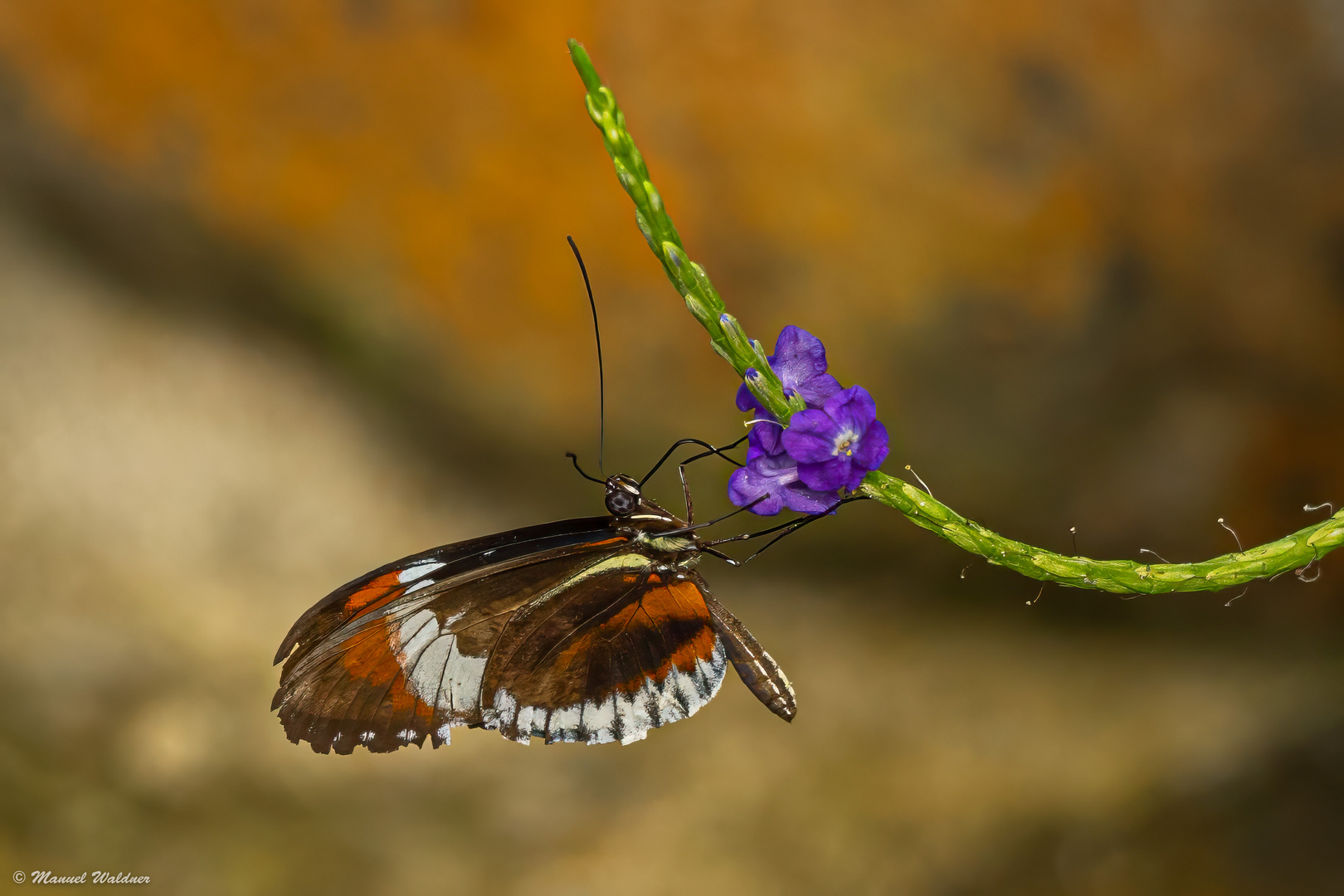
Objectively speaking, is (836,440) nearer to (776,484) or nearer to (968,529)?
(776,484)

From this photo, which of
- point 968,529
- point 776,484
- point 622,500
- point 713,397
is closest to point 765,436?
point 776,484

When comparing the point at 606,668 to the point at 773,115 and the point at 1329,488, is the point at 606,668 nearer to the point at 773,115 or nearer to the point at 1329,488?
the point at 773,115

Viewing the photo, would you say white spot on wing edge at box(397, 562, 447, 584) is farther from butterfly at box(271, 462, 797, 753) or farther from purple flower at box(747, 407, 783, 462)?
purple flower at box(747, 407, 783, 462)

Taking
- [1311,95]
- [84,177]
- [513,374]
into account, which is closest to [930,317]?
[1311,95]

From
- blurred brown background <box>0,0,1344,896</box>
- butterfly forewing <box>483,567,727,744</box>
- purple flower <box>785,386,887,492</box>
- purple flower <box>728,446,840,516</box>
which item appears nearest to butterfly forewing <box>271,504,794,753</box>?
butterfly forewing <box>483,567,727,744</box>

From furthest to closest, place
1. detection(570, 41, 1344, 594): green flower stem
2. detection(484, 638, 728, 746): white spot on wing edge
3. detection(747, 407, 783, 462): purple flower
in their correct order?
detection(484, 638, 728, 746): white spot on wing edge < detection(747, 407, 783, 462): purple flower < detection(570, 41, 1344, 594): green flower stem
